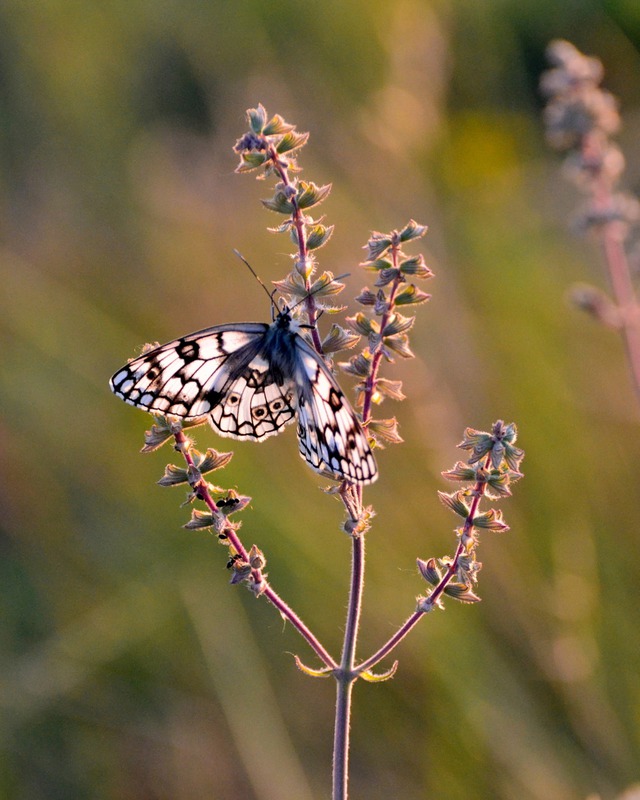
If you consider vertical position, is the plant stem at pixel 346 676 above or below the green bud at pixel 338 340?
below

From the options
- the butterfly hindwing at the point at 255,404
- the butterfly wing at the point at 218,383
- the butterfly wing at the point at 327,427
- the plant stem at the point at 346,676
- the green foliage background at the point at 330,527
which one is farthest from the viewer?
the green foliage background at the point at 330,527

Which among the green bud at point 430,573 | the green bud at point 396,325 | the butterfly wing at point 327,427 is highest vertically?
the green bud at point 396,325

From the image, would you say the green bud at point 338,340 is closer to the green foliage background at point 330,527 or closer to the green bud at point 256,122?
the green bud at point 256,122

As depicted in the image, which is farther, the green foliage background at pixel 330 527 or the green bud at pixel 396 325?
the green foliage background at pixel 330 527

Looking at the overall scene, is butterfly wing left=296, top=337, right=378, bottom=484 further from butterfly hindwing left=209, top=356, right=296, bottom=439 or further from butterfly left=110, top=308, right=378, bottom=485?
butterfly hindwing left=209, top=356, right=296, bottom=439

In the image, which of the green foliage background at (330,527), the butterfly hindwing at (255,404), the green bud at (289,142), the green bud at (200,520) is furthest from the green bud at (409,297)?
the green foliage background at (330,527)

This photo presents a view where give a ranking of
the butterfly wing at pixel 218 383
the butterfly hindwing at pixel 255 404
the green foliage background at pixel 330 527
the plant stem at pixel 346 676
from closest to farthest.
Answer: the plant stem at pixel 346 676, the butterfly wing at pixel 218 383, the butterfly hindwing at pixel 255 404, the green foliage background at pixel 330 527

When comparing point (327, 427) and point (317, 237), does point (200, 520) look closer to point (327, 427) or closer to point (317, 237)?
point (327, 427)
